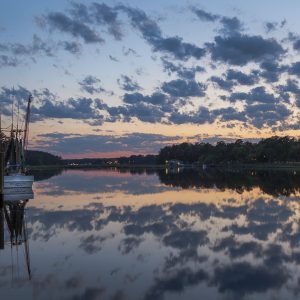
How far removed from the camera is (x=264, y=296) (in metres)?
14.4

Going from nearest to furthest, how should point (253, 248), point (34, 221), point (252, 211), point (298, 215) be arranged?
point (253, 248) < point (34, 221) < point (298, 215) < point (252, 211)

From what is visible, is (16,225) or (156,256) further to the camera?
(16,225)

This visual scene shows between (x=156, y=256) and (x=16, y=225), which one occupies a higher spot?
(x=16, y=225)

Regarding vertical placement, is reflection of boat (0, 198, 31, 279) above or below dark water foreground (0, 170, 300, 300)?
above

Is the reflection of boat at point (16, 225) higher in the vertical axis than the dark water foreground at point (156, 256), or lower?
higher

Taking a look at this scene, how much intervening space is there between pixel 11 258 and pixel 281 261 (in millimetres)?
11166

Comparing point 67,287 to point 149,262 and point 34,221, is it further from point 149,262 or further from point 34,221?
point 34,221

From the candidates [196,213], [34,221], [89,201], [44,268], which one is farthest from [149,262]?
[89,201]

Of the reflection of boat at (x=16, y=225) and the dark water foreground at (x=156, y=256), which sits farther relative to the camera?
the reflection of boat at (x=16, y=225)

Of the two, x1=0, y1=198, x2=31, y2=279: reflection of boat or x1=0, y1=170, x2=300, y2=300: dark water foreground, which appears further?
x1=0, y1=198, x2=31, y2=279: reflection of boat

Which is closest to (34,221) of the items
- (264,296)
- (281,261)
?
(281,261)

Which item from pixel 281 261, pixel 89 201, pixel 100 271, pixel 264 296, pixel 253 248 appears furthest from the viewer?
pixel 89 201

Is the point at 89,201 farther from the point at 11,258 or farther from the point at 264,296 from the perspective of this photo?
the point at 264,296

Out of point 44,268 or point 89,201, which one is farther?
point 89,201
